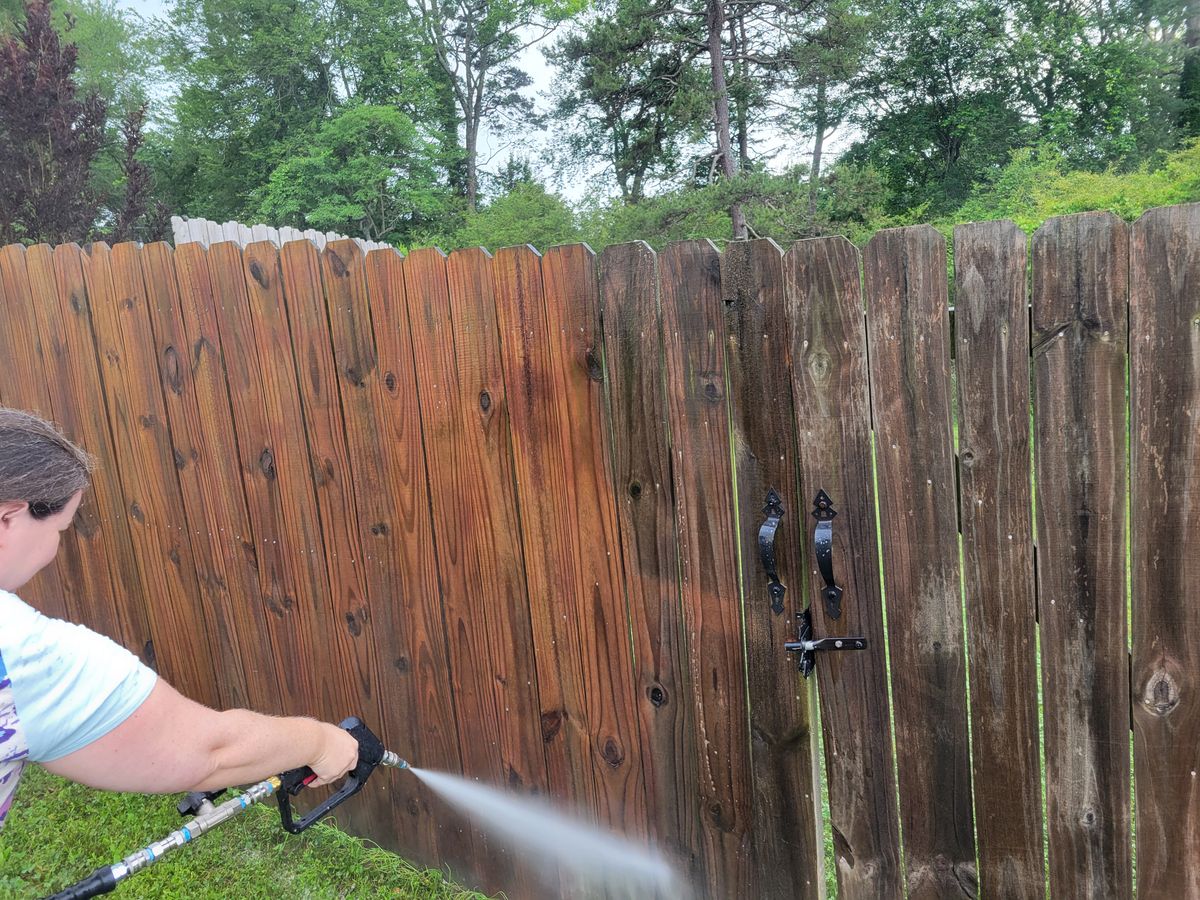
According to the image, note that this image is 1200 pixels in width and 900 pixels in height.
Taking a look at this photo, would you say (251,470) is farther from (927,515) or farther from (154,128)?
(154,128)

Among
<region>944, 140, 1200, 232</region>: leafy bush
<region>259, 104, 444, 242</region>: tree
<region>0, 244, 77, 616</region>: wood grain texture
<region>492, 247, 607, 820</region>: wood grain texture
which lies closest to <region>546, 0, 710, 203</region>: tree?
<region>259, 104, 444, 242</region>: tree

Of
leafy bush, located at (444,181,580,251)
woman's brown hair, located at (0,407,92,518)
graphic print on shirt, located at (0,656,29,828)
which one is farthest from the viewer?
leafy bush, located at (444,181,580,251)

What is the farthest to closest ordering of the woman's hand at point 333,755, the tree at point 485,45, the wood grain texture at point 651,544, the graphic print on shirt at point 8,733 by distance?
the tree at point 485,45, the wood grain texture at point 651,544, the woman's hand at point 333,755, the graphic print on shirt at point 8,733

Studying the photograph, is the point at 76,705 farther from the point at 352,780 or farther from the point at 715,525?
the point at 715,525

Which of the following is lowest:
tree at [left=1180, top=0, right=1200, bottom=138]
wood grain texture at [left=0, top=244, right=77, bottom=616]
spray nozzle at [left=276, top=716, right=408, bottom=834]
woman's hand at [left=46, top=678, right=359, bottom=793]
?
spray nozzle at [left=276, top=716, right=408, bottom=834]

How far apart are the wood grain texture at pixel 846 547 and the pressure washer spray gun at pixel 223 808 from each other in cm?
119

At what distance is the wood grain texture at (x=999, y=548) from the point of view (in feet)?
5.57

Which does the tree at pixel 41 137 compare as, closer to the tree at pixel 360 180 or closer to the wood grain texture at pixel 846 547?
the tree at pixel 360 180

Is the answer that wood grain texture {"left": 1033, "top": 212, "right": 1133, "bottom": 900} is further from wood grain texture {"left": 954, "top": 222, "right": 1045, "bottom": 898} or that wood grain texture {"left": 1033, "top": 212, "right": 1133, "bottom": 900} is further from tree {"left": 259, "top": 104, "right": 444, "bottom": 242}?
tree {"left": 259, "top": 104, "right": 444, "bottom": 242}

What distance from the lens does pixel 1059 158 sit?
19.7 metres

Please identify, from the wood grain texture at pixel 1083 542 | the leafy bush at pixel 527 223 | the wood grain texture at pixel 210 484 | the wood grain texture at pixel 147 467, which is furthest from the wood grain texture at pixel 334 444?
the leafy bush at pixel 527 223

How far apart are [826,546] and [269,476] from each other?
2.12 metres

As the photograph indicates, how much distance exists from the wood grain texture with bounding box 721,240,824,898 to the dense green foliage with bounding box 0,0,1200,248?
13734 mm

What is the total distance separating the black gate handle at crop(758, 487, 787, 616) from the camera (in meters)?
2.00
